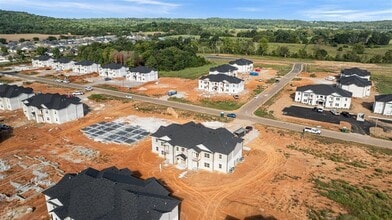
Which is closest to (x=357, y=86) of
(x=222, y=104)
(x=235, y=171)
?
(x=222, y=104)

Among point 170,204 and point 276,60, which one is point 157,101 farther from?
point 276,60

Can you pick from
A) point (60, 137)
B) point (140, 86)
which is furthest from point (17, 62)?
point (60, 137)

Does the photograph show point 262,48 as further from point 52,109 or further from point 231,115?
point 52,109

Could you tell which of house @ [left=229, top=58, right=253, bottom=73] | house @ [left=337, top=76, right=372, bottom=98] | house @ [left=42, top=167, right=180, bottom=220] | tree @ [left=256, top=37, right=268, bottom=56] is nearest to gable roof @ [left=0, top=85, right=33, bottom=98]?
house @ [left=42, top=167, right=180, bottom=220]

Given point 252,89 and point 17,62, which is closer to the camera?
point 252,89

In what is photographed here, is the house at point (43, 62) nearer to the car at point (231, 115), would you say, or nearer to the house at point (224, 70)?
the house at point (224, 70)

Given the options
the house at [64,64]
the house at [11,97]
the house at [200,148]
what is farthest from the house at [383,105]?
the house at [64,64]

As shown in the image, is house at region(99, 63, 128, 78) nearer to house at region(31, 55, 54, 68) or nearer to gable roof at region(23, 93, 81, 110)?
house at region(31, 55, 54, 68)
